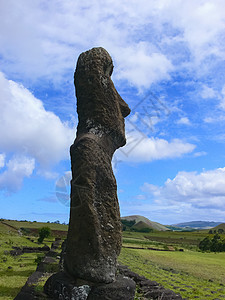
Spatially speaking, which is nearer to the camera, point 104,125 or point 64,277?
point 64,277

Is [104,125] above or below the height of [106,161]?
above

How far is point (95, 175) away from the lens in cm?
660

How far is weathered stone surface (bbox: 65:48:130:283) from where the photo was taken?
611 centimetres

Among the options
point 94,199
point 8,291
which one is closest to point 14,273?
point 8,291

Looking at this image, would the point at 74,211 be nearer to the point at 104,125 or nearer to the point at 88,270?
the point at 88,270

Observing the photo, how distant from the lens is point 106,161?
7.03m

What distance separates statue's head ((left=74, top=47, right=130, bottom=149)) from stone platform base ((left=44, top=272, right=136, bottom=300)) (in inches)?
138

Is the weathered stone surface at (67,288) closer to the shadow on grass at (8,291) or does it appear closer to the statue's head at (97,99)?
the shadow on grass at (8,291)

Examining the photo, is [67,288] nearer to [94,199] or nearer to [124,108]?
[94,199]

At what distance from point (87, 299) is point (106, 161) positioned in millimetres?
3113

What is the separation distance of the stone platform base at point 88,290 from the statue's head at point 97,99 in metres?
3.51

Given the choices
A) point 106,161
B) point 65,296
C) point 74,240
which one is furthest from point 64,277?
point 106,161

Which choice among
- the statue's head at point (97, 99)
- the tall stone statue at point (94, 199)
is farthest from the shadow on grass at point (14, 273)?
the statue's head at point (97, 99)

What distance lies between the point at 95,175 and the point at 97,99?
2065 millimetres
